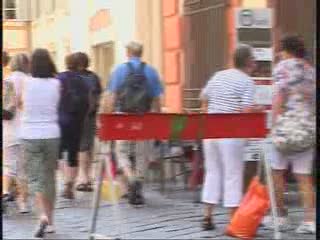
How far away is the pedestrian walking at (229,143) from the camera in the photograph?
24.7ft

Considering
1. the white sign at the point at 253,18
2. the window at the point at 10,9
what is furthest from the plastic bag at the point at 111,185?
the window at the point at 10,9

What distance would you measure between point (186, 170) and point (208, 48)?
2.50m

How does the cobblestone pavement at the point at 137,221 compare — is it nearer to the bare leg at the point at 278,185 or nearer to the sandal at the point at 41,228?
the sandal at the point at 41,228

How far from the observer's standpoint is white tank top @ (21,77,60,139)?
760cm

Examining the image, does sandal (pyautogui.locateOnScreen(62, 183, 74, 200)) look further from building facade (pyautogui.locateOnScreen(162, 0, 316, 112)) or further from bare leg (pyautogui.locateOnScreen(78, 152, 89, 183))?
building facade (pyautogui.locateOnScreen(162, 0, 316, 112))

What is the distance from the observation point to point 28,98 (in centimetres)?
763

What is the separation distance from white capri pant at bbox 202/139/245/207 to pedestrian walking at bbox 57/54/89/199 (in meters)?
2.92

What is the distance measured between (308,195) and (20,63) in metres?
3.46

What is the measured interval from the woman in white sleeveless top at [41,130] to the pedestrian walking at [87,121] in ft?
8.66

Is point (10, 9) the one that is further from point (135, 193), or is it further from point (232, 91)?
point (232, 91)

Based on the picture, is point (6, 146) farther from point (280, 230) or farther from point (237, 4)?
point (237, 4)

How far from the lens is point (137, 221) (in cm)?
847


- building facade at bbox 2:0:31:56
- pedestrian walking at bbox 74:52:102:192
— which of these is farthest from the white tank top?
building facade at bbox 2:0:31:56

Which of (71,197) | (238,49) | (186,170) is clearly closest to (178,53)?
(186,170)
